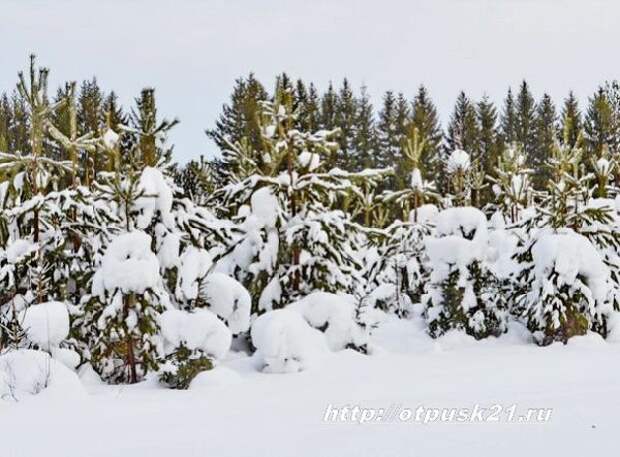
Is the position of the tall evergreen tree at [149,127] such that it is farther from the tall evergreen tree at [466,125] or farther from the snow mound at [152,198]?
the tall evergreen tree at [466,125]

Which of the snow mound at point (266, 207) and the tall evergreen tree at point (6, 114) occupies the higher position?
the tall evergreen tree at point (6, 114)

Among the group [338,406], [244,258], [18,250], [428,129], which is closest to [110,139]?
[18,250]

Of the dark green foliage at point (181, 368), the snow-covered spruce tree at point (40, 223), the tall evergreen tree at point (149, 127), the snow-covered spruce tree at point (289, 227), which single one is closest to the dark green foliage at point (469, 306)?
the snow-covered spruce tree at point (289, 227)

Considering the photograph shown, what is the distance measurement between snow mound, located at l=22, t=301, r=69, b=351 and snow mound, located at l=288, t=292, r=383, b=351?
10.6 feet

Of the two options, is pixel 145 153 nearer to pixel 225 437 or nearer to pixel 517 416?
pixel 225 437

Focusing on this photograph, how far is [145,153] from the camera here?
8820 mm

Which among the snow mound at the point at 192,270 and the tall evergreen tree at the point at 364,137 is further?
the tall evergreen tree at the point at 364,137

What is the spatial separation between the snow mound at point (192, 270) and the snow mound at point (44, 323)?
158cm

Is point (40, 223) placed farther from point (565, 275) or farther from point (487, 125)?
point (487, 125)

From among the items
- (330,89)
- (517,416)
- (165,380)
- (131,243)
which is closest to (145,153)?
(131,243)

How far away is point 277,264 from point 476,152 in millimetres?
32784

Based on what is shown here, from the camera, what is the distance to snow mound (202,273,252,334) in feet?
28.7

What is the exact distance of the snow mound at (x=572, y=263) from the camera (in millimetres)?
9711

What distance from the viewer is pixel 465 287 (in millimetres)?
10852
